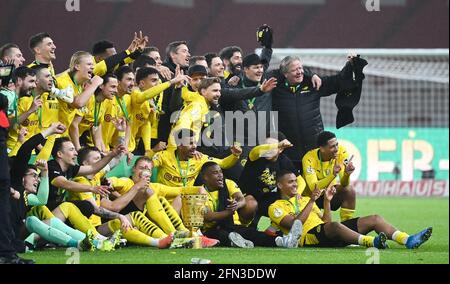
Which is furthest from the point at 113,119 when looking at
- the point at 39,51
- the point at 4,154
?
the point at 4,154

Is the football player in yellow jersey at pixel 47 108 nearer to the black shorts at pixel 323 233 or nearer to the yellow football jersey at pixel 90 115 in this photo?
the yellow football jersey at pixel 90 115

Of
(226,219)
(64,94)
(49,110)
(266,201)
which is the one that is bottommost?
(226,219)

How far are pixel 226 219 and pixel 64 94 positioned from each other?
1812 mm

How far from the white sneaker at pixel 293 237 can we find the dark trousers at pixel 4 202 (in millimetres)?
2901

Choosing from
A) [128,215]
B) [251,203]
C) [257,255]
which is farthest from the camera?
[251,203]

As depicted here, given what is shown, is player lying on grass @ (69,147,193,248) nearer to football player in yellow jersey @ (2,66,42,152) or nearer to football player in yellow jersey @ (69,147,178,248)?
football player in yellow jersey @ (69,147,178,248)

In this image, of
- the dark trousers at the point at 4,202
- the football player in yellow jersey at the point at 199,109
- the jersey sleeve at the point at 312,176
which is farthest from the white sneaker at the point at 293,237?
the dark trousers at the point at 4,202

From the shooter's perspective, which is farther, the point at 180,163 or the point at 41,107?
the point at 180,163

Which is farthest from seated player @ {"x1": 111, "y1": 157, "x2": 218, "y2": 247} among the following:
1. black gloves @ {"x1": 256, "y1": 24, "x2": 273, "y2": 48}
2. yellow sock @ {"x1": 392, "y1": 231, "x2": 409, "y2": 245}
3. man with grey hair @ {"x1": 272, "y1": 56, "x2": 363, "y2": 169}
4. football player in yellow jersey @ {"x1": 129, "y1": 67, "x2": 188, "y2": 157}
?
black gloves @ {"x1": 256, "y1": 24, "x2": 273, "y2": 48}

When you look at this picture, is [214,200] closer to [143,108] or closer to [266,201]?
[266,201]

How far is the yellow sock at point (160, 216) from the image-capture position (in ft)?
31.3

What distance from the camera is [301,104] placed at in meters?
11.1

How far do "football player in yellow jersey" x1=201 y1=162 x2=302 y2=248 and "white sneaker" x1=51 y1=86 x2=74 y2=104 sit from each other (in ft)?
4.60

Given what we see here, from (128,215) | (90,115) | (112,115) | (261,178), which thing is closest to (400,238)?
(261,178)
